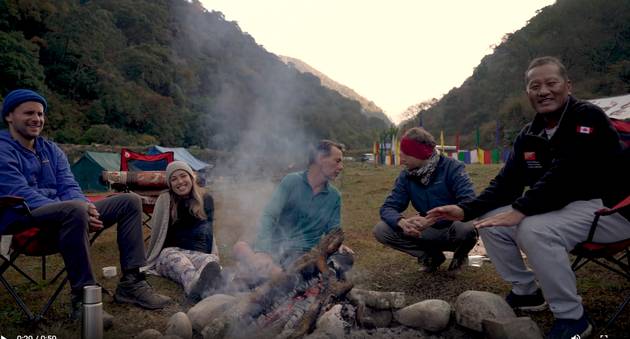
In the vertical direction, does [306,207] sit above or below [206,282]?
above

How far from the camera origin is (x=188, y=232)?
150 inches

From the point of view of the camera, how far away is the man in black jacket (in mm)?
2152

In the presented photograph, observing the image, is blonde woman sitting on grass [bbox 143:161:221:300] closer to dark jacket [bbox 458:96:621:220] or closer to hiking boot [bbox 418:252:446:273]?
hiking boot [bbox 418:252:446:273]

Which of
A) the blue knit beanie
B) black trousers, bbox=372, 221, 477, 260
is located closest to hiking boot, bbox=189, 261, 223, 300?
black trousers, bbox=372, 221, 477, 260

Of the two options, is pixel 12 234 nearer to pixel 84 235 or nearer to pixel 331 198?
pixel 84 235

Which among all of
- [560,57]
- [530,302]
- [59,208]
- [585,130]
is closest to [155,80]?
[59,208]

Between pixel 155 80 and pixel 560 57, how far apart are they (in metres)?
38.3

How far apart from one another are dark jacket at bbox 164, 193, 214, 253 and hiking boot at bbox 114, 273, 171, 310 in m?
0.70

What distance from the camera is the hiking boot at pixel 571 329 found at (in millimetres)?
2100

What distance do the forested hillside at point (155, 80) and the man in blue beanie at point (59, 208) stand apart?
1359 cm

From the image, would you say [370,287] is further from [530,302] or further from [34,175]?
[34,175]

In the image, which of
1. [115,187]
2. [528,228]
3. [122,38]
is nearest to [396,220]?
[528,228]

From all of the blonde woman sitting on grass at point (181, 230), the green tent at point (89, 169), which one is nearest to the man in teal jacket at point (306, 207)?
the blonde woman sitting on grass at point (181, 230)

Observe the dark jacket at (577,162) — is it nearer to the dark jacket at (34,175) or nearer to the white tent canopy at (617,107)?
the dark jacket at (34,175)
